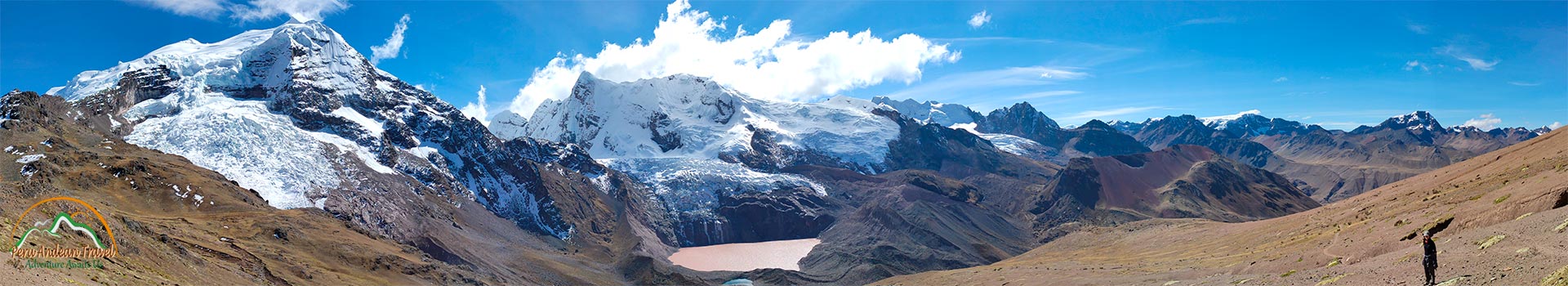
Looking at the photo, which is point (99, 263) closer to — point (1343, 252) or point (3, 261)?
point (3, 261)

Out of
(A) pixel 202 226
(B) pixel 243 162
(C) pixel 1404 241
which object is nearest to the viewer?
(C) pixel 1404 241

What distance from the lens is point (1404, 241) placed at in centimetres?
5622

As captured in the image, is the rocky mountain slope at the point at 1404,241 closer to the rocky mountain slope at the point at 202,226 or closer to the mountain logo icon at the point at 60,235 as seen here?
the mountain logo icon at the point at 60,235

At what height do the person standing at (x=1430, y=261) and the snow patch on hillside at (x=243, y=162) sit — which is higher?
the snow patch on hillside at (x=243, y=162)

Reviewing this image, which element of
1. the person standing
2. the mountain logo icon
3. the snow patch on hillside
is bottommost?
the person standing

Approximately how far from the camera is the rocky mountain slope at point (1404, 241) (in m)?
43.6

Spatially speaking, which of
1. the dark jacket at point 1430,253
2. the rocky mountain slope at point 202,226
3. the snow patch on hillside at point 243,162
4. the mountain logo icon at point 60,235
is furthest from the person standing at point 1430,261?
the snow patch on hillside at point 243,162

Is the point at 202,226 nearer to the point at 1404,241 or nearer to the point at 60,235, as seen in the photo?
the point at 60,235

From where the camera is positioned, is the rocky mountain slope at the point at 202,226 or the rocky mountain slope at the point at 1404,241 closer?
the rocky mountain slope at the point at 1404,241

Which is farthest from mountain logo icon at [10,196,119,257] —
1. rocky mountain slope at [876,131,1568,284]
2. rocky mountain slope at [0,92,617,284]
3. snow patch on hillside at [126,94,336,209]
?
snow patch on hillside at [126,94,336,209]

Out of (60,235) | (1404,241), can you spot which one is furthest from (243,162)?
(1404,241)

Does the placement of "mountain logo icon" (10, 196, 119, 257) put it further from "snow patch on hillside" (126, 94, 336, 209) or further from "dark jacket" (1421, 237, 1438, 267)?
"snow patch on hillside" (126, 94, 336, 209)

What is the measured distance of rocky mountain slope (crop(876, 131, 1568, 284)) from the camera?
4359 cm

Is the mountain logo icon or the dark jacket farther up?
the mountain logo icon
